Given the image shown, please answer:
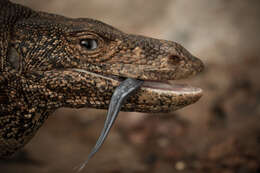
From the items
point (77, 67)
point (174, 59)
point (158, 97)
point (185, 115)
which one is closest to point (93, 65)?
point (77, 67)

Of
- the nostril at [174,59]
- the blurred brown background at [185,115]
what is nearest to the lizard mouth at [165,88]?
the nostril at [174,59]

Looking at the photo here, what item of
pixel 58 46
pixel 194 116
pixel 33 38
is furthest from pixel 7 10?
pixel 194 116

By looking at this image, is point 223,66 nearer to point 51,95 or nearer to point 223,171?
point 223,171

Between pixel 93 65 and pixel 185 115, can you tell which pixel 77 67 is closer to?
pixel 93 65

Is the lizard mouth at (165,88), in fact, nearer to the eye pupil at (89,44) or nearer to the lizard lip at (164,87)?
the lizard lip at (164,87)

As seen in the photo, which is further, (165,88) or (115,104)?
(165,88)

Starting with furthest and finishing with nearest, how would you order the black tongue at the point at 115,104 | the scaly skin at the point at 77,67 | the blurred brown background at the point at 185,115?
the blurred brown background at the point at 185,115 < the scaly skin at the point at 77,67 < the black tongue at the point at 115,104

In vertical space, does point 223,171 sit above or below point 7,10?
below
